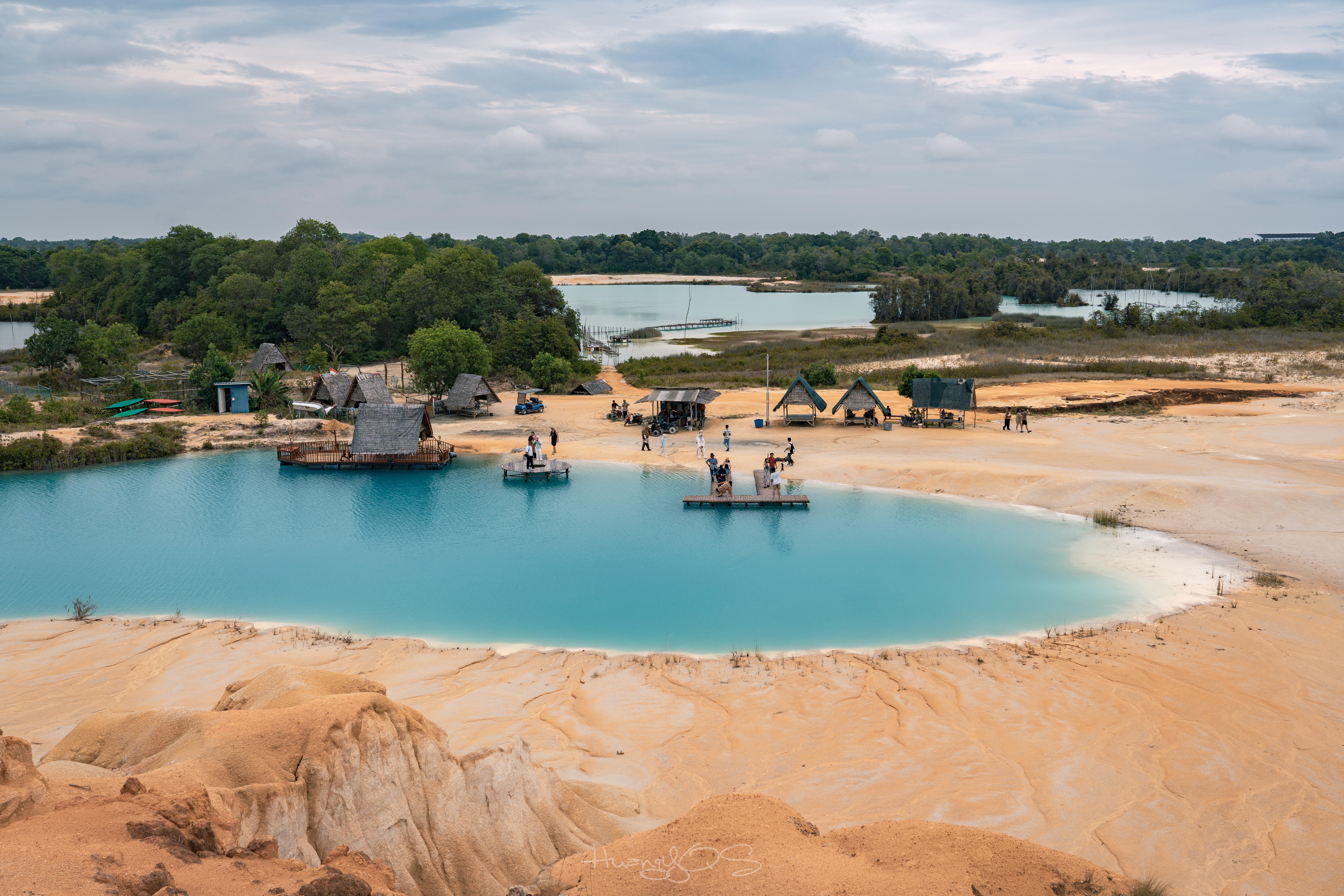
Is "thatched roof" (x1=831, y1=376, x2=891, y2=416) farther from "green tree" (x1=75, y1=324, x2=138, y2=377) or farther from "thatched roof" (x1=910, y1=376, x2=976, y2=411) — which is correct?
"green tree" (x1=75, y1=324, x2=138, y2=377)

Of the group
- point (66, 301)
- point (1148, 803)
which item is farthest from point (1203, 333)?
point (66, 301)

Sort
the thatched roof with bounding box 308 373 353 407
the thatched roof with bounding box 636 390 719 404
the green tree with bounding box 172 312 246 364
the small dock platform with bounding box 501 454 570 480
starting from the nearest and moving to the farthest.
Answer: the small dock platform with bounding box 501 454 570 480
the thatched roof with bounding box 636 390 719 404
the thatched roof with bounding box 308 373 353 407
the green tree with bounding box 172 312 246 364

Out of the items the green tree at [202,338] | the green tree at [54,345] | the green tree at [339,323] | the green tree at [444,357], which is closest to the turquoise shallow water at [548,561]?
the green tree at [444,357]

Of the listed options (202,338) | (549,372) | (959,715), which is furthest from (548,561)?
(202,338)

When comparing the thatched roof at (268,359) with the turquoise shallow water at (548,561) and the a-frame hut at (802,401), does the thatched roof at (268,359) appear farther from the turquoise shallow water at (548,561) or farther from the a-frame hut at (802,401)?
the a-frame hut at (802,401)

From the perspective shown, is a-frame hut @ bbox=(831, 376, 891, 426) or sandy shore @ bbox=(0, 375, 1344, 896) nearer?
sandy shore @ bbox=(0, 375, 1344, 896)

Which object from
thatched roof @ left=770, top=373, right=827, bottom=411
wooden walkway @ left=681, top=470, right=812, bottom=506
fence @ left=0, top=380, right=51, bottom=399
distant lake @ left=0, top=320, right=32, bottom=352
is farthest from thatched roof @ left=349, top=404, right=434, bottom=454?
distant lake @ left=0, top=320, right=32, bottom=352
